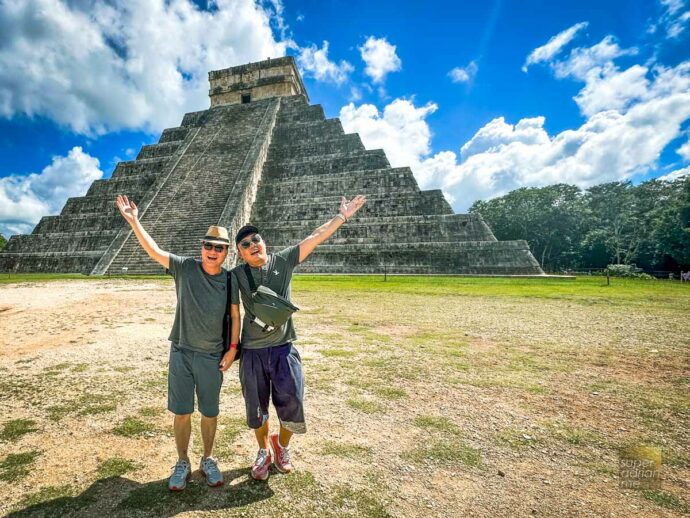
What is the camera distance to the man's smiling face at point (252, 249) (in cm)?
273

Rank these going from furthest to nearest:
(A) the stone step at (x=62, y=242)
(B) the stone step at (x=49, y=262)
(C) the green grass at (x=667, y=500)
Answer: (A) the stone step at (x=62, y=242) < (B) the stone step at (x=49, y=262) < (C) the green grass at (x=667, y=500)

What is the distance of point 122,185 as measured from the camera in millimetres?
26953

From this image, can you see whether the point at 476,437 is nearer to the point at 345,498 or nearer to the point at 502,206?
the point at 345,498

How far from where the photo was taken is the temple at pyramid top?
1324 inches

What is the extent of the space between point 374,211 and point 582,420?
19.5 meters

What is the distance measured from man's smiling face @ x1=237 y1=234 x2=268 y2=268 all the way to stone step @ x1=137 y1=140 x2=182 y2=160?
31.5m

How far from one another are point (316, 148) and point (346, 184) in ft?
18.6

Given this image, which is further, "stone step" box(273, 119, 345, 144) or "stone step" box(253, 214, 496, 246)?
"stone step" box(273, 119, 345, 144)

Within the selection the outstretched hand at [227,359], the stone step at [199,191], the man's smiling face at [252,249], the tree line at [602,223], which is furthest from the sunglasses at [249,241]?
the tree line at [602,223]

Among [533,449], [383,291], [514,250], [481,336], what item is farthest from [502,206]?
[533,449]

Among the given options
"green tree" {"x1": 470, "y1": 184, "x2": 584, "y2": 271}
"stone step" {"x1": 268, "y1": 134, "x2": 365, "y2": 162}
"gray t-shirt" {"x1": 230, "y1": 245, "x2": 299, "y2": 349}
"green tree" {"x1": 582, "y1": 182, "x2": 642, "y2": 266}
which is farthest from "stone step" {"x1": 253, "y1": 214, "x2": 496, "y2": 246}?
"green tree" {"x1": 470, "y1": 184, "x2": 584, "y2": 271}

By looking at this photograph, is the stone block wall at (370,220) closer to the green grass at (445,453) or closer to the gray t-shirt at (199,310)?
the green grass at (445,453)

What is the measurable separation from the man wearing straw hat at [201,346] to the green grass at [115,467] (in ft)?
1.16

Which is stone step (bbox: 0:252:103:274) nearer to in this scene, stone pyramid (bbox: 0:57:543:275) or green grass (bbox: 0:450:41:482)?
stone pyramid (bbox: 0:57:543:275)
